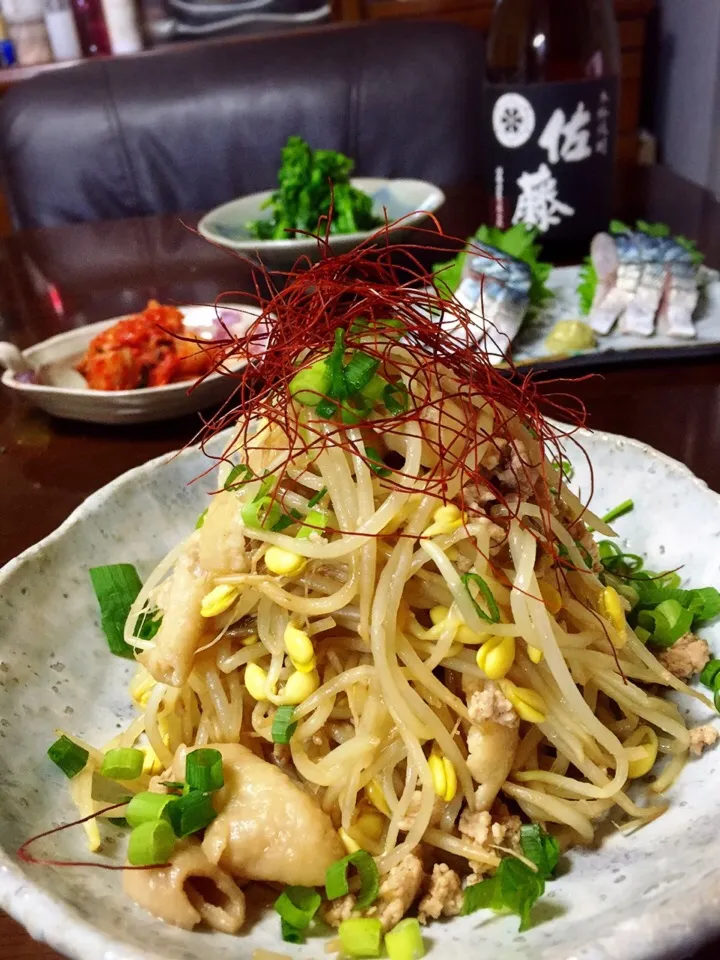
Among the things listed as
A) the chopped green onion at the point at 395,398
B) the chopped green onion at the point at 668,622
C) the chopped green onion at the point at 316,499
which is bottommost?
the chopped green onion at the point at 668,622

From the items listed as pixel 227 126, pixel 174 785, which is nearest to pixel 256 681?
pixel 174 785

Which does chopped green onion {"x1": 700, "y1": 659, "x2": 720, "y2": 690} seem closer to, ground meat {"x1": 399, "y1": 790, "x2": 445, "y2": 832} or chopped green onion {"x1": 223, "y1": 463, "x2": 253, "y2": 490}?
ground meat {"x1": 399, "y1": 790, "x2": 445, "y2": 832}

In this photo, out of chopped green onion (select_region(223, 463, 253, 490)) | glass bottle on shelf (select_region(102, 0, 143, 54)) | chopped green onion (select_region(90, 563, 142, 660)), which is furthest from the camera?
glass bottle on shelf (select_region(102, 0, 143, 54))

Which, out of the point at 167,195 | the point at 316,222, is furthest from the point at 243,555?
the point at 167,195

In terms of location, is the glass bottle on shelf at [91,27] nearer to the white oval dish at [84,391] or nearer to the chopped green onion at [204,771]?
the white oval dish at [84,391]

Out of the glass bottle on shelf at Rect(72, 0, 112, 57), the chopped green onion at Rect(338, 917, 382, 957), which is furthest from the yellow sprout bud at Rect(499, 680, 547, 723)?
the glass bottle on shelf at Rect(72, 0, 112, 57)

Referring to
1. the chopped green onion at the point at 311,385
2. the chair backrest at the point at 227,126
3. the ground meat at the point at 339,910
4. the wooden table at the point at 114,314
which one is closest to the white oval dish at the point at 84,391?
the wooden table at the point at 114,314
